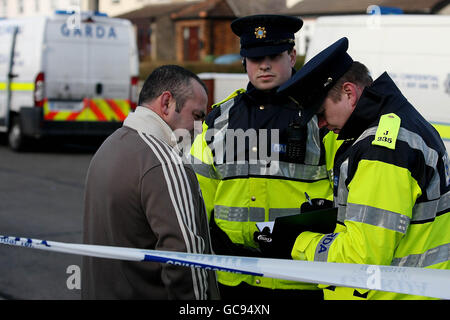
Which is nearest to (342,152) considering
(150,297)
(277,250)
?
(277,250)

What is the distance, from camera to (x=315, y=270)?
2.08 m

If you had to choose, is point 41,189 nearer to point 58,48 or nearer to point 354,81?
point 58,48

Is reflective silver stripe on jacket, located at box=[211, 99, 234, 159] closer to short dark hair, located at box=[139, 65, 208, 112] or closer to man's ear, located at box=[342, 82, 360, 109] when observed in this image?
short dark hair, located at box=[139, 65, 208, 112]

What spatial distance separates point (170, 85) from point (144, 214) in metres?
0.50

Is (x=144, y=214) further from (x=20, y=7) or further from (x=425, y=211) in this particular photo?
(x=20, y=7)

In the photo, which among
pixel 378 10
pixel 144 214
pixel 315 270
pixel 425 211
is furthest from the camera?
pixel 378 10

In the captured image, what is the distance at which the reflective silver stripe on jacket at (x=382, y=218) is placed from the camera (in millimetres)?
2119

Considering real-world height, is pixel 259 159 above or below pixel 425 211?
below

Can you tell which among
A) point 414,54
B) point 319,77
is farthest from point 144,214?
point 414,54

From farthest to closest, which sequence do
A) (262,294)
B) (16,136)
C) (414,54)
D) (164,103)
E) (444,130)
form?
1. (16,136)
2. (414,54)
3. (444,130)
4. (262,294)
5. (164,103)

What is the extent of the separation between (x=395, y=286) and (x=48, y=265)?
176 inches

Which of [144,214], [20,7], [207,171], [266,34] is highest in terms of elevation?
[266,34]

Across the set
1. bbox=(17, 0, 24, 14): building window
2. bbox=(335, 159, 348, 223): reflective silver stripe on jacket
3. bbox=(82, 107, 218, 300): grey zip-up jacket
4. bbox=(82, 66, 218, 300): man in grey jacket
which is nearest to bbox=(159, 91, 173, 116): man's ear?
bbox=(82, 66, 218, 300): man in grey jacket

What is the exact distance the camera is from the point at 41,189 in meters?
9.64
